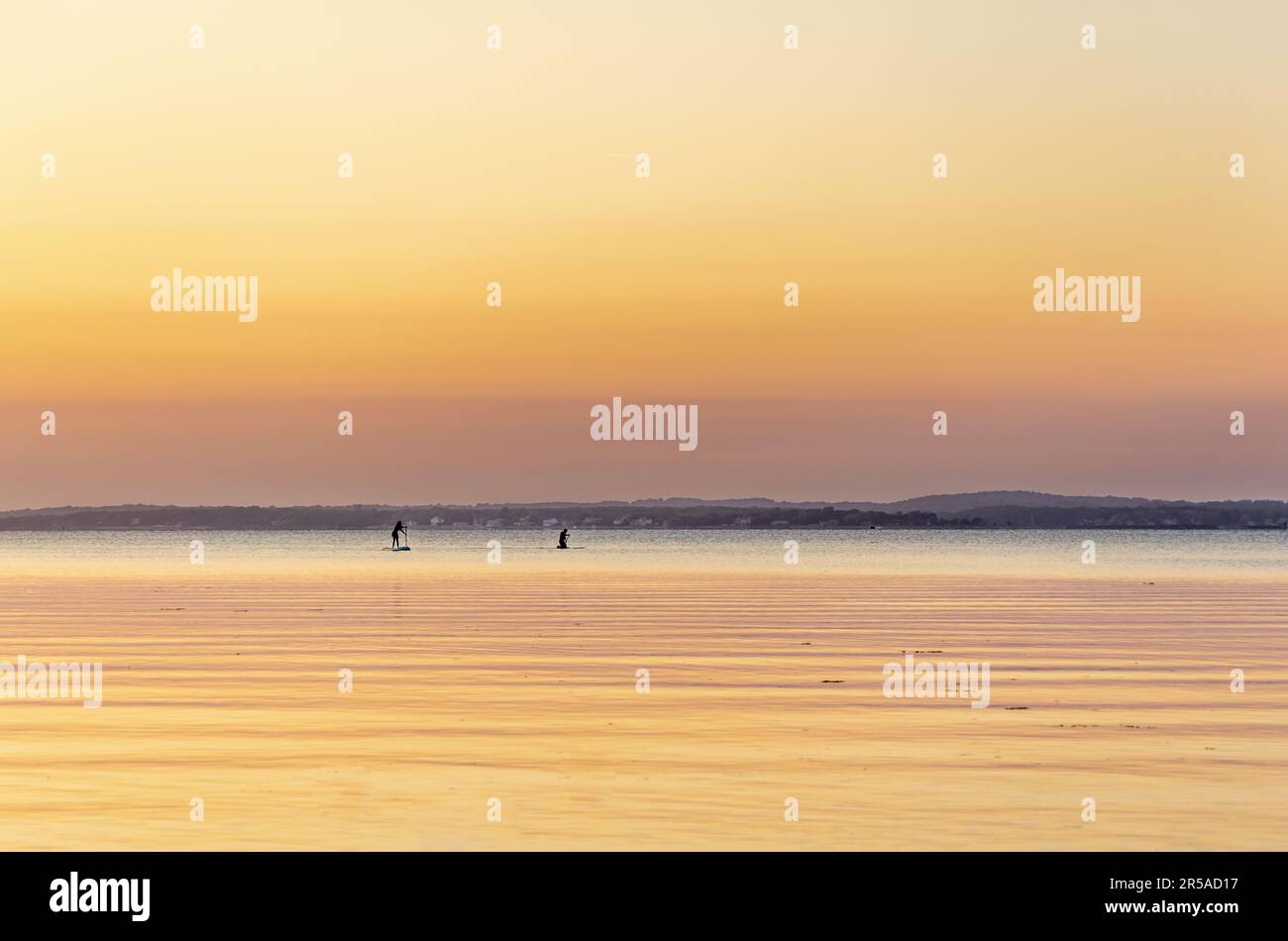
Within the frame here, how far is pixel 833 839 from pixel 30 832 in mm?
8882

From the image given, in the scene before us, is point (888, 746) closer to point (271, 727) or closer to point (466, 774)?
point (466, 774)
